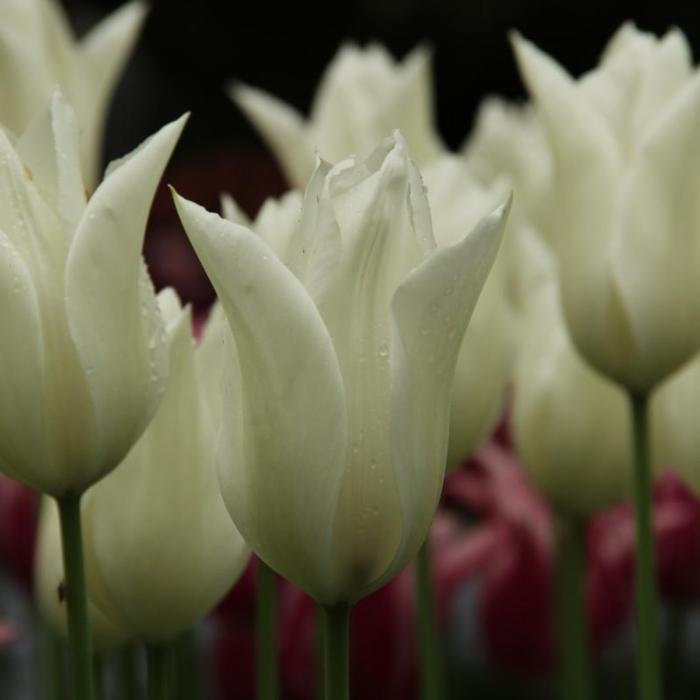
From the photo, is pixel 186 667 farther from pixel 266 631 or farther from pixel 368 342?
pixel 368 342

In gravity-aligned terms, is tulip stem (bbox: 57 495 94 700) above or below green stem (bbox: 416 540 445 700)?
above

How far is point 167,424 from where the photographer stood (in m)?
0.68

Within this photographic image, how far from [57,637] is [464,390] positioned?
0.91ft

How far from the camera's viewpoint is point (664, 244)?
818 millimetres

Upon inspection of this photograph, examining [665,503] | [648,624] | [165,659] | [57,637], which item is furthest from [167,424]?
[665,503]

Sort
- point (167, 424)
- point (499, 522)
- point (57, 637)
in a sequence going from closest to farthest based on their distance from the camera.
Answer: point (167, 424), point (57, 637), point (499, 522)

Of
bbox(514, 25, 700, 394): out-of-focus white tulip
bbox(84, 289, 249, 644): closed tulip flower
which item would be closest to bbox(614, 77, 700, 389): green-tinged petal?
bbox(514, 25, 700, 394): out-of-focus white tulip

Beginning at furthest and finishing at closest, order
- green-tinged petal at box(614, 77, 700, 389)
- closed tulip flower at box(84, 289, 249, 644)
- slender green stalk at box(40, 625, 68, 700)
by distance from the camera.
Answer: slender green stalk at box(40, 625, 68, 700) < green-tinged petal at box(614, 77, 700, 389) < closed tulip flower at box(84, 289, 249, 644)

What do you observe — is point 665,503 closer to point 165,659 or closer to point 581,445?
point 581,445

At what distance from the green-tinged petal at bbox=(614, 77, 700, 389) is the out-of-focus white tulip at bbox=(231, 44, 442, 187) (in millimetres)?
338

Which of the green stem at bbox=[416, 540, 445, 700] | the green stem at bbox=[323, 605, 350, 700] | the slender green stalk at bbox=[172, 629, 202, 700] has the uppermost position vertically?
the green stem at bbox=[323, 605, 350, 700]

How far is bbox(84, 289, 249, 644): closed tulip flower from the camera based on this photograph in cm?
68

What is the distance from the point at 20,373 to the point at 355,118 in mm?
595

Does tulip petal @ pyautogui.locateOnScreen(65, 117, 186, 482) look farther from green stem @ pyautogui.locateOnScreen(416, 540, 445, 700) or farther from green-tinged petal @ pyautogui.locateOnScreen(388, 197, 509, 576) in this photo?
green stem @ pyautogui.locateOnScreen(416, 540, 445, 700)
